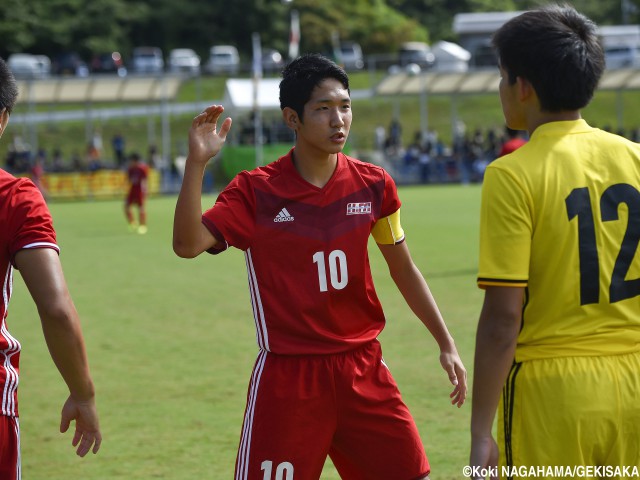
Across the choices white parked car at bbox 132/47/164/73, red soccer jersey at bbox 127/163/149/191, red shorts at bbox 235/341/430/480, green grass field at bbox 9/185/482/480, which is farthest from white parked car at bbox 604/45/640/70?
red shorts at bbox 235/341/430/480

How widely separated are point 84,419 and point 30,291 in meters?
0.49

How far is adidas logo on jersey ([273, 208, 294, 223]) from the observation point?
4.46 metres

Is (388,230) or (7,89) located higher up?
(7,89)

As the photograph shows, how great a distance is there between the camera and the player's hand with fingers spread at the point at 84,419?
3762 mm

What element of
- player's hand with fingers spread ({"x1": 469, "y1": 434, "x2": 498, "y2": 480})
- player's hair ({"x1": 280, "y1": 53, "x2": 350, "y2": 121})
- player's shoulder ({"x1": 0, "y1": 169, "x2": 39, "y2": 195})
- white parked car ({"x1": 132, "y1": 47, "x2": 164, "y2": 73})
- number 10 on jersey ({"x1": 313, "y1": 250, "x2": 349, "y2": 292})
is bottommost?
white parked car ({"x1": 132, "y1": 47, "x2": 164, "y2": 73})

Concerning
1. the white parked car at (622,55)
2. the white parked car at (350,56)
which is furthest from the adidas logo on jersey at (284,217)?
the white parked car at (350,56)

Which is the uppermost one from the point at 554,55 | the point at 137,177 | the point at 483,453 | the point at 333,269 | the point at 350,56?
the point at 554,55

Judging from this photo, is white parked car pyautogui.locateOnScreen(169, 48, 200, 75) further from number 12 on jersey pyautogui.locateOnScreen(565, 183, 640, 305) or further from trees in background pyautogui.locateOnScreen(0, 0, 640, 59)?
number 12 on jersey pyautogui.locateOnScreen(565, 183, 640, 305)

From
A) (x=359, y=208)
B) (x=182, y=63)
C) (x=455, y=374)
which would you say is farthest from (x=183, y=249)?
(x=182, y=63)

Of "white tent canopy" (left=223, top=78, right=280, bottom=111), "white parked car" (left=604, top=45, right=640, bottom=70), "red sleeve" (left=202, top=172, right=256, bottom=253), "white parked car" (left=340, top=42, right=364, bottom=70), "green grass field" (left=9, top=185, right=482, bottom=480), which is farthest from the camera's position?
"white parked car" (left=340, top=42, right=364, bottom=70)

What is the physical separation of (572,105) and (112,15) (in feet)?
238

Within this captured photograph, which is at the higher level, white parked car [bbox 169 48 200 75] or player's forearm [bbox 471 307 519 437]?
player's forearm [bbox 471 307 519 437]

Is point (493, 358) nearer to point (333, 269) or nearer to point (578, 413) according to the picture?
point (578, 413)

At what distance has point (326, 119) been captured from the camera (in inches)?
178
